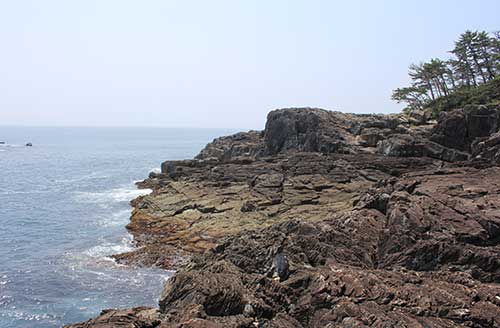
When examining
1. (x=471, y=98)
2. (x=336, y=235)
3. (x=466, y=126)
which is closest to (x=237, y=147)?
(x=466, y=126)

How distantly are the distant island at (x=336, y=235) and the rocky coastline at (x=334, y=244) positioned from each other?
7 cm

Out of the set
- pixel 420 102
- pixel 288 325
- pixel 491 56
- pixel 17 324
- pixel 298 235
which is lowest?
pixel 17 324

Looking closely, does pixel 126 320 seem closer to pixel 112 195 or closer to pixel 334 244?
pixel 334 244

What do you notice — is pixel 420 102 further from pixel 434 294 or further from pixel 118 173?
pixel 434 294

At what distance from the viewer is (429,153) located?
45.2 meters

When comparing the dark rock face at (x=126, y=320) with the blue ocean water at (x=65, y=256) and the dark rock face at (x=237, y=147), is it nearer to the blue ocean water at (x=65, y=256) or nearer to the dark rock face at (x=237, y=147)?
the blue ocean water at (x=65, y=256)

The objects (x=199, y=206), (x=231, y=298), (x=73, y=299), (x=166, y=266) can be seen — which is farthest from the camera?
(x=199, y=206)

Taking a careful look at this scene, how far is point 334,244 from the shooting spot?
65.0 feet

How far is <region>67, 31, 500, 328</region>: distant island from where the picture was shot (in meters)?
14.2

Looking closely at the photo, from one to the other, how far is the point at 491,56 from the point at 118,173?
64.4 metres

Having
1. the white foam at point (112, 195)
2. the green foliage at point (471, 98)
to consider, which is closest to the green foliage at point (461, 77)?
the green foliage at point (471, 98)

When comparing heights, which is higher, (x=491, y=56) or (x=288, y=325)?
(x=491, y=56)

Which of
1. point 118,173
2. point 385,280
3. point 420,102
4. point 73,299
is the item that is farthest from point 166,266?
point 420,102

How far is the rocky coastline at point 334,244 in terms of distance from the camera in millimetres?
14094
